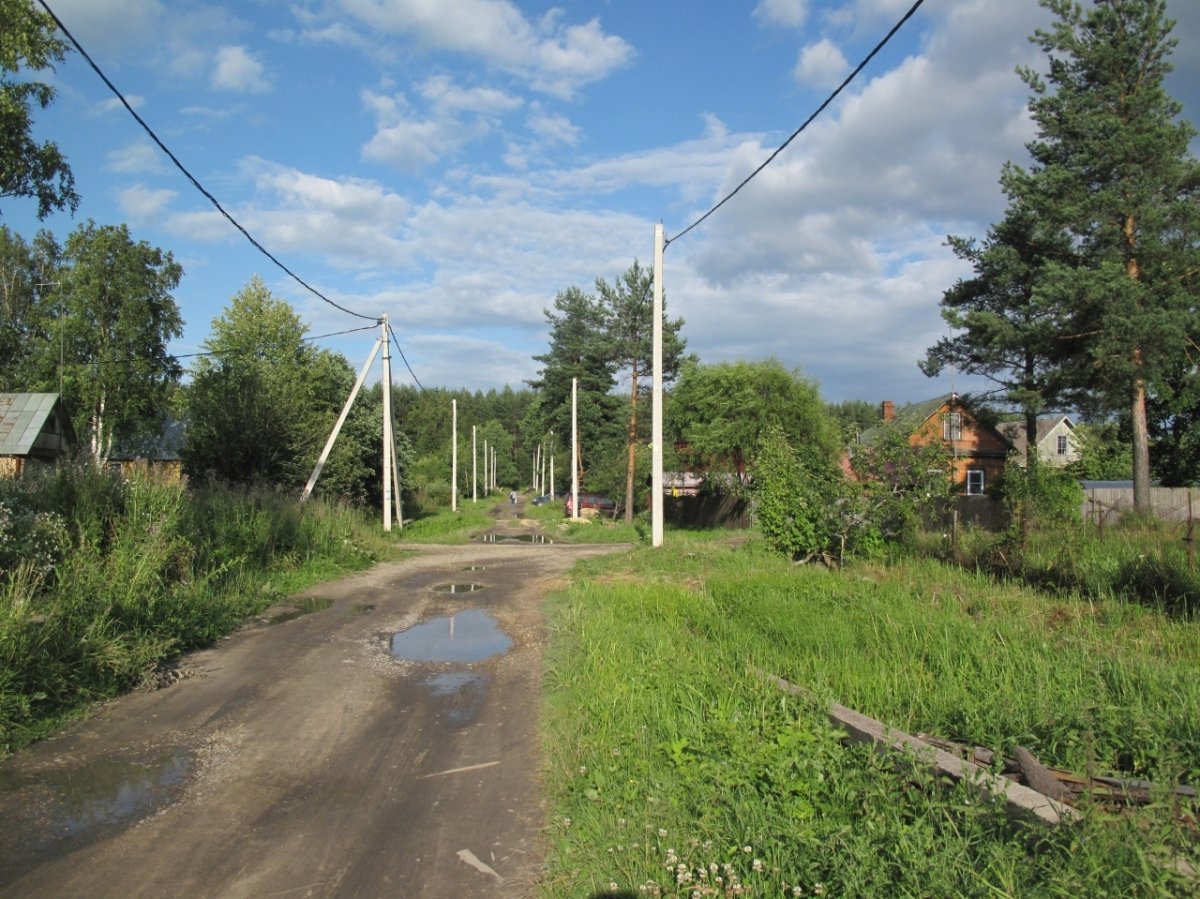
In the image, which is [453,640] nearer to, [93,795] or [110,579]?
[110,579]

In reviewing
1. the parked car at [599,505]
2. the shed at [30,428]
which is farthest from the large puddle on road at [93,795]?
the parked car at [599,505]

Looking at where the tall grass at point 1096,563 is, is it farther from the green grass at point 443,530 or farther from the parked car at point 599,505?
the parked car at point 599,505

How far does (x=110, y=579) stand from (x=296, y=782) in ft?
15.1

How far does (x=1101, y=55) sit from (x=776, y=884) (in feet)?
92.7

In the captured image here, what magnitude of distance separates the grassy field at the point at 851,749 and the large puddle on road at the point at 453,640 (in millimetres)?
783

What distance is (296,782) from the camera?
Result: 15.3 feet

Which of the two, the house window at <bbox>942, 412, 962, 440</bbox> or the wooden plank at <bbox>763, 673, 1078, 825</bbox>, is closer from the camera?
the wooden plank at <bbox>763, 673, 1078, 825</bbox>

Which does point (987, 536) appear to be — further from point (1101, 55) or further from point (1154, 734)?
point (1101, 55)

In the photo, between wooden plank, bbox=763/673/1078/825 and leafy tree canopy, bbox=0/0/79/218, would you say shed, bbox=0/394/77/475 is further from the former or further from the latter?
wooden plank, bbox=763/673/1078/825

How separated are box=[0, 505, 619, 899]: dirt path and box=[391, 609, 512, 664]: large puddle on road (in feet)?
0.17

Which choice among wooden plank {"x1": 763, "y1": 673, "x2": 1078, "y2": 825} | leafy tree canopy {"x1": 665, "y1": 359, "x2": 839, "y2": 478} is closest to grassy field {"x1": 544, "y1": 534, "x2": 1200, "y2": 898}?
wooden plank {"x1": 763, "y1": 673, "x2": 1078, "y2": 825}

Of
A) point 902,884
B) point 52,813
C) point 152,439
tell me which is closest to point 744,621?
point 902,884

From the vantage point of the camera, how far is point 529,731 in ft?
18.4

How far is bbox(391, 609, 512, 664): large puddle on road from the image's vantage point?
26.2 feet
